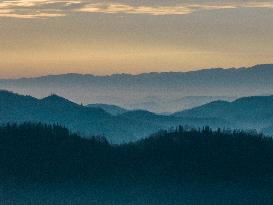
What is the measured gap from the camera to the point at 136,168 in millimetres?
148750

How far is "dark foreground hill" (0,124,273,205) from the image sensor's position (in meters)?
138

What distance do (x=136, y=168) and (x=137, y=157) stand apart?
14.1 ft

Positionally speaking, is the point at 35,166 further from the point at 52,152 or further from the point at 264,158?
the point at 264,158

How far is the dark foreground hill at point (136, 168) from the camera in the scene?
138500 millimetres

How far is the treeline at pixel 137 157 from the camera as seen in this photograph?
481 ft

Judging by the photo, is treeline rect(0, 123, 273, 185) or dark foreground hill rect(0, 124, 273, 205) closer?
dark foreground hill rect(0, 124, 273, 205)

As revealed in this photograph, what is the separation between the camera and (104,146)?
15738cm

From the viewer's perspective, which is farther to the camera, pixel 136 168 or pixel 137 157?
pixel 137 157

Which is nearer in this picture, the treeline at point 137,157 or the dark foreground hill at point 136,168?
the dark foreground hill at point 136,168

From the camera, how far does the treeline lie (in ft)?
481

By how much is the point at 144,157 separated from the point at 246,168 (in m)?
12.7

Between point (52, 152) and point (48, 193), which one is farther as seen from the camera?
point (52, 152)

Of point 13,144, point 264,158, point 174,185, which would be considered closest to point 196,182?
point 174,185

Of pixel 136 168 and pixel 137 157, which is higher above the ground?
Answer: pixel 137 157
